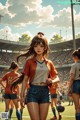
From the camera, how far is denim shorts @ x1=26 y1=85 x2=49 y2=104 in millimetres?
4454

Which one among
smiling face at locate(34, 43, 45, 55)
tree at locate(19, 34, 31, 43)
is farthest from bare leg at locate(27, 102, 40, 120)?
tree at locate(19, 34, 31, 43)

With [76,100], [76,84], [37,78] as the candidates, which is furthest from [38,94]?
[76,84]

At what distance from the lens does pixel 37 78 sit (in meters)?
4.55

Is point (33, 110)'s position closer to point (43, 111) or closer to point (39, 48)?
point (43, 111)

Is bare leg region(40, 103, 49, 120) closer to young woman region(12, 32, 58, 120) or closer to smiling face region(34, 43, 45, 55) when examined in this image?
young woman region(12, 32, 58, 120)

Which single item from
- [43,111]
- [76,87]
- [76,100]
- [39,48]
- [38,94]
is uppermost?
[39,48]

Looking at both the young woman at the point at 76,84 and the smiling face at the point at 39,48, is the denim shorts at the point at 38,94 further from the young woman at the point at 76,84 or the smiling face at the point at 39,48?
the young woman at the point at 76,84

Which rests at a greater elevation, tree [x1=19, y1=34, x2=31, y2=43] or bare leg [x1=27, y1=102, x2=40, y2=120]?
tree [x1=19, y1=34, x2=31, y2=43]

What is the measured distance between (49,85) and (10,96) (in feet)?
15.8

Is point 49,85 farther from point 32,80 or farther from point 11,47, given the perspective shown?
point 11,47

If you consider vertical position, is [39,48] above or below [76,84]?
above

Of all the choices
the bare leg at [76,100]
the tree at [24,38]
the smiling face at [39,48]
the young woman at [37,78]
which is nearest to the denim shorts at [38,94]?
the young woman at [37,78]

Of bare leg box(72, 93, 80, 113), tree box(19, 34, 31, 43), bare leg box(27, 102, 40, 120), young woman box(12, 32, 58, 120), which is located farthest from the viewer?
tree box(19, 34, 31, 43)

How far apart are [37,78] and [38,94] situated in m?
0.25
